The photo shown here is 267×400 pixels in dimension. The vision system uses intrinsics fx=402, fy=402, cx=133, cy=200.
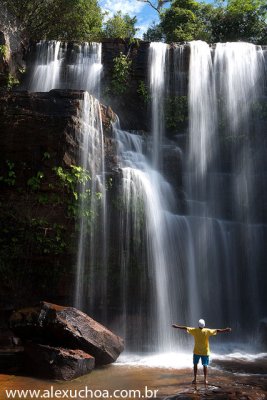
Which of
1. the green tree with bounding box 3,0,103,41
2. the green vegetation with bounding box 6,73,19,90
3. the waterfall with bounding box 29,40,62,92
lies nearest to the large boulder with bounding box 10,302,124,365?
the green vegetation with bounding box 6,73,19,90

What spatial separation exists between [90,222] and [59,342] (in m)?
4.37

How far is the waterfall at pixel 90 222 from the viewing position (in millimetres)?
12211

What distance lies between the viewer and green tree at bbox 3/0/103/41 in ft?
73.7

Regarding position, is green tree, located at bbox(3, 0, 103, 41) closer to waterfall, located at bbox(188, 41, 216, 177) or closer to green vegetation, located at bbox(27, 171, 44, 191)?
waterfall, located at bbox(188, 41, 216, 177)

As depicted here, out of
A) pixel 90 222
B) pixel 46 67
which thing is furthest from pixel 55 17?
pixel 90 222

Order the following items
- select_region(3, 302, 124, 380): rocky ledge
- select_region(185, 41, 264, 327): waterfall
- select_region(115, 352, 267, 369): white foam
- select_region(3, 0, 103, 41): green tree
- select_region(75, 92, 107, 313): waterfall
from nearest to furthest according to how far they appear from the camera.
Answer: select_region(3, 302, 124, 380): rocky ledge
select_region(115, 352, 267, 369): white foam
select_region(75, 92, 107, 313): waterfall
select_region(185, 41, 264, 327): waterfall
select_region(3, 0, 103, 41): green tree

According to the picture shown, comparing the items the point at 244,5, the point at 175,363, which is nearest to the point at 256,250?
the point at 175,363

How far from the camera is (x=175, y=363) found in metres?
10.2

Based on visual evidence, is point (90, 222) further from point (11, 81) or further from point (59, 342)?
point (11, 81)

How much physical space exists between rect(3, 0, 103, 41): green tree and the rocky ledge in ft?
59.0

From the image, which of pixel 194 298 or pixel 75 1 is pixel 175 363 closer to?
pixel 194 298

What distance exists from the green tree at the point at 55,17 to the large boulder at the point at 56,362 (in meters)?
18.7

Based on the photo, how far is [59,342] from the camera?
8961 mm

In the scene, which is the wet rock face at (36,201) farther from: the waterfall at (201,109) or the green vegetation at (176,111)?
the green vegetation at (176,111)
